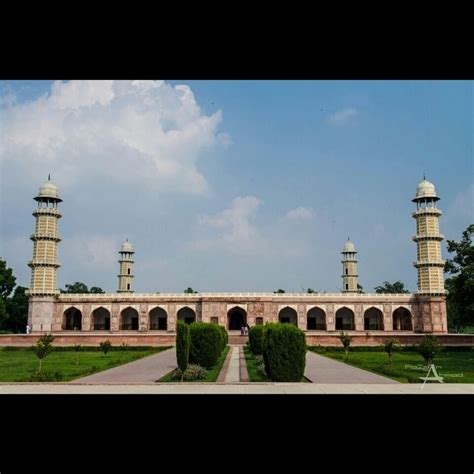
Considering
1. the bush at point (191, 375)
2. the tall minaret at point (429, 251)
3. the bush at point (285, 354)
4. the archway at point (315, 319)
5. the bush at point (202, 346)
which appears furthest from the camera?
the archway at point (315, 319)

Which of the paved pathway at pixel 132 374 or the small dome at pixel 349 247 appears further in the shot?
the small dome at pixel 349 247

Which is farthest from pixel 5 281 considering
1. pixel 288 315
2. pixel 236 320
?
pixel 288 315

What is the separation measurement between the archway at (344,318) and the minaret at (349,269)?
6461 mm

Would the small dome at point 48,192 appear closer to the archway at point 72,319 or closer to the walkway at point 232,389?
the archway at point 72,319

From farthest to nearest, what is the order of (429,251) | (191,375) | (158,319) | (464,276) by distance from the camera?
(158,319) < (429,251) < (464,276) < (191,375)

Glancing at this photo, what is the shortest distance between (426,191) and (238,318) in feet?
54.9

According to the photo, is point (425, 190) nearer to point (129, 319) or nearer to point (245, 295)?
point (245, 295)

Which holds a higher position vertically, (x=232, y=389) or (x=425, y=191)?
(x=425, y=191)

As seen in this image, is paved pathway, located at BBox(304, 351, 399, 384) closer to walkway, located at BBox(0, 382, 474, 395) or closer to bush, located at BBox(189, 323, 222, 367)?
walkway, located at BBox(0, 382, 474, 395)

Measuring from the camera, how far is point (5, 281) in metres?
37.7

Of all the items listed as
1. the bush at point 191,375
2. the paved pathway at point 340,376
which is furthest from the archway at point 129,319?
the bush at point 191,375

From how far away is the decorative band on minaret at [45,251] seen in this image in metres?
34.9
